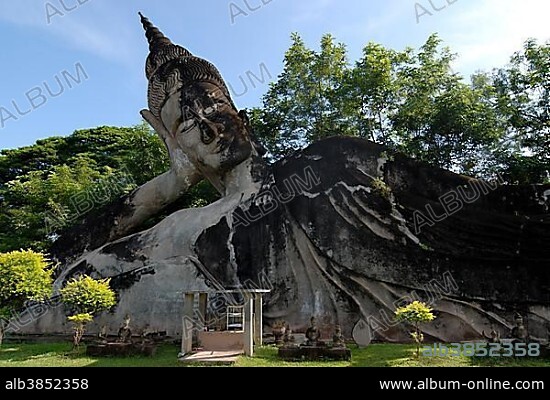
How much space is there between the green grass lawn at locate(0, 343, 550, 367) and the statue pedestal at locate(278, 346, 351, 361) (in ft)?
0.42

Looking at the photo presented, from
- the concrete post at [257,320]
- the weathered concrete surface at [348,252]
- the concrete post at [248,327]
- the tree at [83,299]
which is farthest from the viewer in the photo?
the weathered concrete surface at [348,252]

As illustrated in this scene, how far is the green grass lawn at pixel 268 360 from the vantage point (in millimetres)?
5863

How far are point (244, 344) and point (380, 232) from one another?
10.2ft

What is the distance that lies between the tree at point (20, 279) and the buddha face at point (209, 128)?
370 cm

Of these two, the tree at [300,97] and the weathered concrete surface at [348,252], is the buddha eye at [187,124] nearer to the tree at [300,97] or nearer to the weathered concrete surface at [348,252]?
the weathered concrete surface at [348,252]

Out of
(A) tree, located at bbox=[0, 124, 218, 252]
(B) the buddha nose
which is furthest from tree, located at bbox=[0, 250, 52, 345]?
(A) tree, located at bbox=[0, 124, 218, 252]

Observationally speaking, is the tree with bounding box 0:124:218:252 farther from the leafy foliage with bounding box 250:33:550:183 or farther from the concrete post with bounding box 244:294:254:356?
the concrete post with bounding box 244:294:254:356

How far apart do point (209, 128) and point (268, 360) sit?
5.20 metres

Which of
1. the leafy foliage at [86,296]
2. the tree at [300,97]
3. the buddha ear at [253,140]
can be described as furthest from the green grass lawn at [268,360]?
the tree at [300,97]

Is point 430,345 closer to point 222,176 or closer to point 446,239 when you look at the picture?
point 446,239

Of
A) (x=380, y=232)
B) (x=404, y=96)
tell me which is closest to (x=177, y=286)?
(x=380, y=232)

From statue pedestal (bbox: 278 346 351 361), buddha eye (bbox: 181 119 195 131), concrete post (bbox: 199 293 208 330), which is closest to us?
statue pedestal (bbox: 278 346 351 361)

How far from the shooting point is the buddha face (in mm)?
9859
